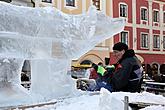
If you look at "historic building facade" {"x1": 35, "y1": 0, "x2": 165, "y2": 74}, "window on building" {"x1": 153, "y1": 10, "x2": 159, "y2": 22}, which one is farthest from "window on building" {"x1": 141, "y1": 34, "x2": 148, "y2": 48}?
"window on building" {"x1": 153, "y1": 10, "x2": 159, "y2": 22}

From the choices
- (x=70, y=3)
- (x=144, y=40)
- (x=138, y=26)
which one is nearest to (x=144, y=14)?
(x=138, y=26)

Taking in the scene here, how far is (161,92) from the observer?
7109 millimetres

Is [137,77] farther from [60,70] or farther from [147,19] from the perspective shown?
[147,19]

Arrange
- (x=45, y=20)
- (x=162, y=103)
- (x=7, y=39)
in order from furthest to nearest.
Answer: (x=45, y=20) → (x=7, y=39) → (x=162, y=103)

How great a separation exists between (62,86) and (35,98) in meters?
0.50

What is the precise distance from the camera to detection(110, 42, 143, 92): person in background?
470 cm

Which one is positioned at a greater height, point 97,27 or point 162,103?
point 97,27

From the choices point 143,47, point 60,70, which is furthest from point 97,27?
point 143,47

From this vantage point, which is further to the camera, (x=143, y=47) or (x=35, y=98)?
(x=143, y=47)

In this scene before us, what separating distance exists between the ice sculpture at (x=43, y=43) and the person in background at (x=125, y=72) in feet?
1.78

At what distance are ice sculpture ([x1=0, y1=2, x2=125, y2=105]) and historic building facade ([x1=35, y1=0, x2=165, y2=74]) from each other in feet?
69.4

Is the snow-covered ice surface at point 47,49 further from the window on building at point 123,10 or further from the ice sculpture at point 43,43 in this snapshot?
the window on building at point 123,10

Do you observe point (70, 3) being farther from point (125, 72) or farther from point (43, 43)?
point (125, 72)

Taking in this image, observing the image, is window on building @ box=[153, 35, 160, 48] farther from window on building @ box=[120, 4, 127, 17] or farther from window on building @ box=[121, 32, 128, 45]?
window on building @ box=[120, 4, 127, 17]
